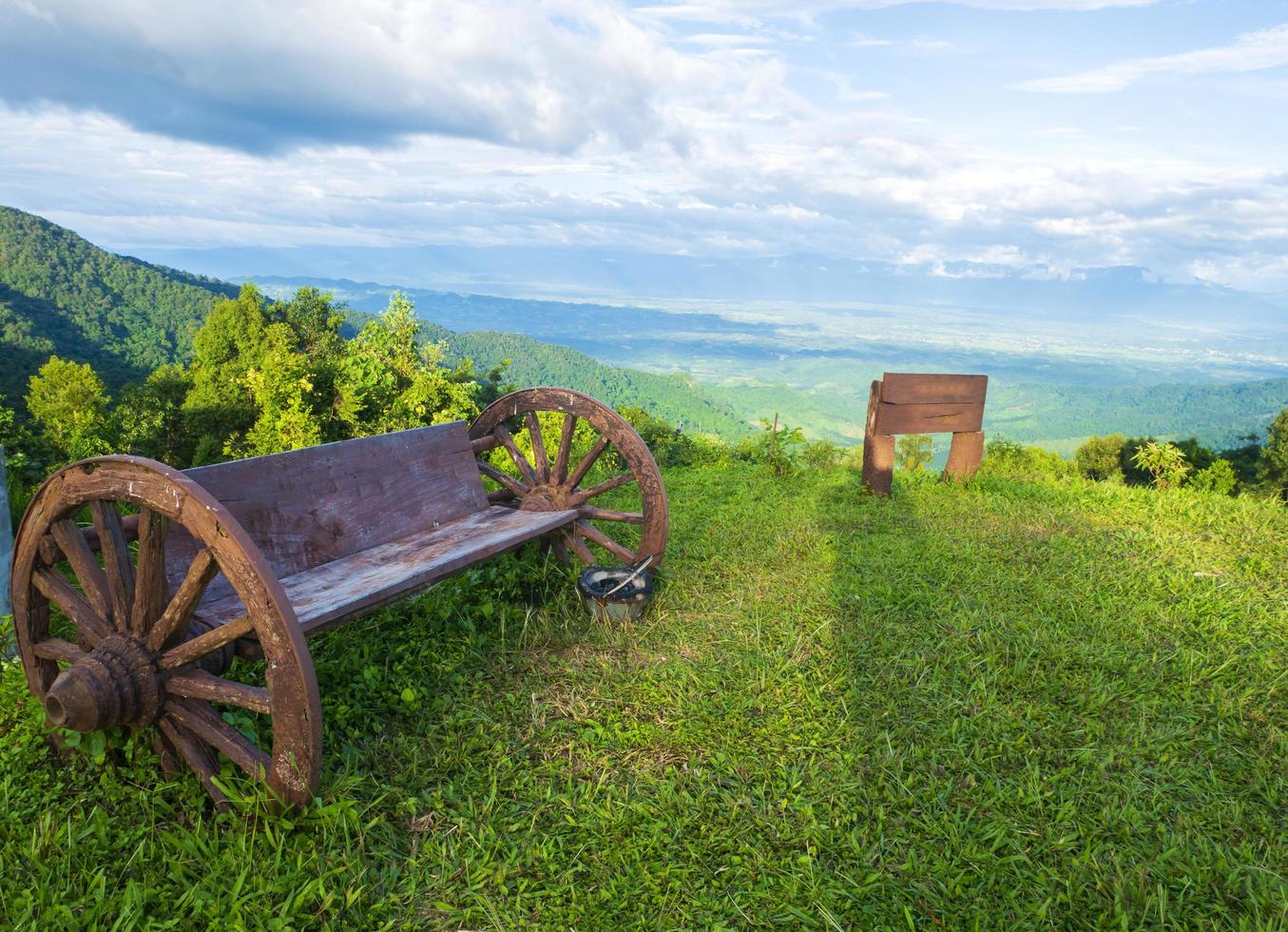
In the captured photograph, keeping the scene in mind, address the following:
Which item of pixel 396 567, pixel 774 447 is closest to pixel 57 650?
pixel 396 567

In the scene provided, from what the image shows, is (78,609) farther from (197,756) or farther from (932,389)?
(932,389)

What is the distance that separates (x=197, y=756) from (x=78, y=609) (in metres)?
0.65

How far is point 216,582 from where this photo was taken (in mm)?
2941

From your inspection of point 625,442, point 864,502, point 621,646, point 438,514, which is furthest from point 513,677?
point 864,502

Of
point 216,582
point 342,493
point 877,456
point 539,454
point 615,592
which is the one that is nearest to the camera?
point 216,582

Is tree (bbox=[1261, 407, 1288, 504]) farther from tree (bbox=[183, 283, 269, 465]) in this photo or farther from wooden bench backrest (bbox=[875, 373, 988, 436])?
tree (bbox=[183, 283, 269, 465])

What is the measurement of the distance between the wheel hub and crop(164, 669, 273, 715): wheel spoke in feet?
0.26

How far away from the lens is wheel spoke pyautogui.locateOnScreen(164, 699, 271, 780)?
7.64ft

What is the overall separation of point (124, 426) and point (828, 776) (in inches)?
1343

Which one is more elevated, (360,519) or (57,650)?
(360,519)

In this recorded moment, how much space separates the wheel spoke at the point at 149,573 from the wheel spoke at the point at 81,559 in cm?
16

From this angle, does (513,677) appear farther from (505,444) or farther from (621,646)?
(505,444)

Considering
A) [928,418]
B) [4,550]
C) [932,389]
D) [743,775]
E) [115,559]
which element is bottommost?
[743,775]

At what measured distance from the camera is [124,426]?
29578 mm
